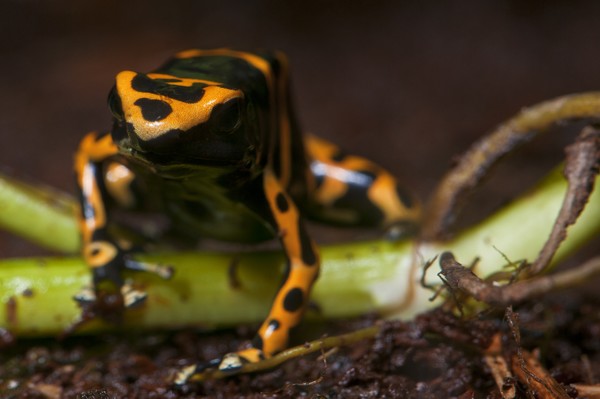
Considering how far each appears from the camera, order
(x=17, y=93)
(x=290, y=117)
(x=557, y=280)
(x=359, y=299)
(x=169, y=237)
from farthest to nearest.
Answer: (x=17, y=93)
(x=169, y=237)
(x=290, y=117)
(x=359, y=299)
(x=557, y=280)

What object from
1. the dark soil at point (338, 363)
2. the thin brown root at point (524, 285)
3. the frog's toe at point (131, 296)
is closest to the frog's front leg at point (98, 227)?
the frog's toe at point (131, 296)

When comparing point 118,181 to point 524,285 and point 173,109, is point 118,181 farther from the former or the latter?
point 524,285

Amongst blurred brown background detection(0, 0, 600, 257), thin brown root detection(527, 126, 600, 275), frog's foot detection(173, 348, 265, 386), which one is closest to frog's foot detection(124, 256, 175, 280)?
frog's foot detection(173, 348, 265, 386)

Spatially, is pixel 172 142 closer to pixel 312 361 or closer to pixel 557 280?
pixel 312 361

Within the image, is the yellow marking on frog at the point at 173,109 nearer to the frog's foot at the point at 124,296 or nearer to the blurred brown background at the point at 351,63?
the frog's foot at the point at 124,296

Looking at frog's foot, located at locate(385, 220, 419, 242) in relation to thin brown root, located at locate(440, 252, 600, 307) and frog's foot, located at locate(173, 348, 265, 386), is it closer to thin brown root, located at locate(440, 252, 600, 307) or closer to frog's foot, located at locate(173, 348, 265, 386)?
frog's foot, located at locate(173, 348, 265, 386)

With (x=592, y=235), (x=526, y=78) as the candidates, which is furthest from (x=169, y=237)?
(x=526, y=78)
